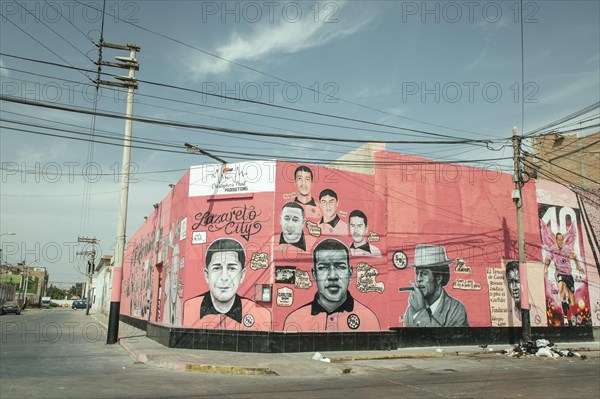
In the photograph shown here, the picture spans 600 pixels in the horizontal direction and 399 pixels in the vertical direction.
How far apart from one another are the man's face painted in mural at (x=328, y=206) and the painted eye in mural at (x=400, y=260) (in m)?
3.19

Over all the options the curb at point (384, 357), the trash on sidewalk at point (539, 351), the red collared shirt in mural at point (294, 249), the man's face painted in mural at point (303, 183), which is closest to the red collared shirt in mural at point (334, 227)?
the red collared shirt in mural at point (294, 249)

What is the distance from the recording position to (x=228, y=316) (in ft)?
54.2

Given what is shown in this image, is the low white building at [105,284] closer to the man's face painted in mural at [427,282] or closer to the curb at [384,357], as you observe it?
the man's face painted in mural at [427,282]

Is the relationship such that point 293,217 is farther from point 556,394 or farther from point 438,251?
point 556,394

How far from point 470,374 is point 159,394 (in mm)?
7954

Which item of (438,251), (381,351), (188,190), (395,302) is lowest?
(381,351)

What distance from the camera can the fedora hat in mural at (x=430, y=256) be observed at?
64.0ft

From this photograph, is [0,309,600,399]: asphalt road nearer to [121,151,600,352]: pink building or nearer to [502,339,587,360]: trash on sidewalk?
[502,339,587,360]: trash on sidewalk

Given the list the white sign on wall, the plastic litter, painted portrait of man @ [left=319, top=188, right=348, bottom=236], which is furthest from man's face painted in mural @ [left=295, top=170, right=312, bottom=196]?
the plastic litter

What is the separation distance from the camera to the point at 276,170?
1725 centimetres

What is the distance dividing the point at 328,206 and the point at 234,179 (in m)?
3.51

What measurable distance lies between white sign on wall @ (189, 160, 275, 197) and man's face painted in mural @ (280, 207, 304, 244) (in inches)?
39.0

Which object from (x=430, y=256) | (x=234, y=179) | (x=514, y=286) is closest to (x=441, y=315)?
(x=430, y=256)

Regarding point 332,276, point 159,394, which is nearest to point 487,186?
point 332,276
